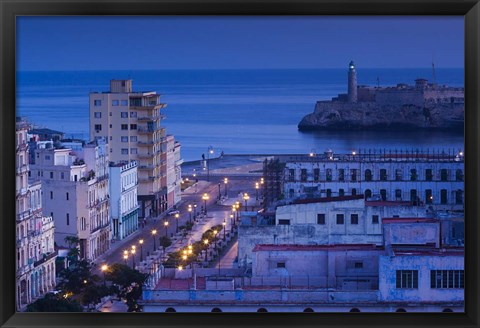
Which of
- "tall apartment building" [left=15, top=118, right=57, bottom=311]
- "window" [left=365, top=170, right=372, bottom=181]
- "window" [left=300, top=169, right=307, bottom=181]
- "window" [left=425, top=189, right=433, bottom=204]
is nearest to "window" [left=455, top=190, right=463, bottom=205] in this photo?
"window" [left=425, top=189, right=433, bottom=204]

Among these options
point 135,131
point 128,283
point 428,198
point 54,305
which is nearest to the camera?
point 54,305

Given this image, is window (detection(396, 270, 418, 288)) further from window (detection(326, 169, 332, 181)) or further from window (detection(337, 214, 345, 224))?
window (detection(326, 169, 332, 181))

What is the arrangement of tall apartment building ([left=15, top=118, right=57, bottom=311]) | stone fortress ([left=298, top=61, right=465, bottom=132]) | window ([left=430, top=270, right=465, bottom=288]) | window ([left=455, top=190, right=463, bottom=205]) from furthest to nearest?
stone fortress ([left=298, top=61, right=465, bottom=132]) < window ([left=455, top=190, right=463, bottom=205]) < tall apartment building ([left=15, top=118, right=57, bottom=311]) < window ([left=430, top=270, right=465, bottom=288])

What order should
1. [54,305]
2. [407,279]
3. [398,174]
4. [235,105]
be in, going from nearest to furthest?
[407,279], [54,305], [398,174], [235,105]

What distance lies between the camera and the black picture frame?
Result: 60.7 inches

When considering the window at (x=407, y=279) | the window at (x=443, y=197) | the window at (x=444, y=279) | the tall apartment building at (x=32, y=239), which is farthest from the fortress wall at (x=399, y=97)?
the window at (x=444, y=279)

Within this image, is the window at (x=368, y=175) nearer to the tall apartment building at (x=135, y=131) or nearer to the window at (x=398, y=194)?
the window at (x=398, y=194)

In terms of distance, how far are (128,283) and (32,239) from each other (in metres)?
1.32

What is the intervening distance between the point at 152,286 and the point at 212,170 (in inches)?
319

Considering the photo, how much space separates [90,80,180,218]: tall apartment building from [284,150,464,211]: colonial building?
2298 mm
